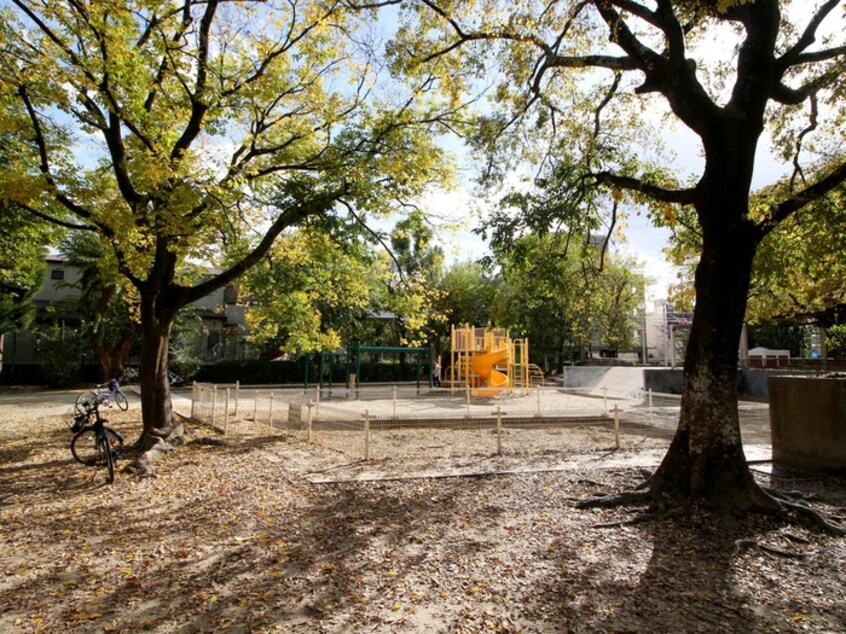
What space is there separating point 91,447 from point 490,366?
1775 centimetres

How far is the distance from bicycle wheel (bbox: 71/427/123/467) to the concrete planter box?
33.2 ft

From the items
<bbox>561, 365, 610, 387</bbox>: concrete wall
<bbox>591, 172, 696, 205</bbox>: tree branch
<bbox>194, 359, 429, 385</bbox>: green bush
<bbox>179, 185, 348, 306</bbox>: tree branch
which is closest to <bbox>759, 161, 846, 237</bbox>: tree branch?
<bbox>591, 172, 696, 205</bbox>: tree branch

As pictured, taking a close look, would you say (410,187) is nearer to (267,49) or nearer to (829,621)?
(267,49)

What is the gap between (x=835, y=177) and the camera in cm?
620

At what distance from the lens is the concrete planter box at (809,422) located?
25.6ft

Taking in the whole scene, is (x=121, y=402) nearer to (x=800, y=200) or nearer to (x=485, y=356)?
(x=485, y=356)

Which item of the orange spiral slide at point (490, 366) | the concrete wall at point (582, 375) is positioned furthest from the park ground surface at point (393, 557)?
the concrete wall at point (582, 375)

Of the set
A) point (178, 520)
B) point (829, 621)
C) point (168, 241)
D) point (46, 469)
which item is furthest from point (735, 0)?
point (46, 469)

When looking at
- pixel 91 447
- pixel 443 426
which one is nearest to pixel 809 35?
pixel 443 426

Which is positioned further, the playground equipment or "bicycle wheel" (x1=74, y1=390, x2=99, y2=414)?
the playground equipment

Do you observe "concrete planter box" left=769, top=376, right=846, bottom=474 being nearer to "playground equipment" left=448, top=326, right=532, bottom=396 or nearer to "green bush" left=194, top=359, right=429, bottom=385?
"playground equipment" left=448, top=326, right=532, bottom=396

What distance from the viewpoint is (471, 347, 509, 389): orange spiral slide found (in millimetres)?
24312

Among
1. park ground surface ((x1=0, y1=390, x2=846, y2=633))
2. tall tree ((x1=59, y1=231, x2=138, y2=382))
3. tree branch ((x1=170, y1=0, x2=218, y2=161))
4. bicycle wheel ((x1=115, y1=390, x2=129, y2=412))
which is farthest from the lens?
tall tree ((x1=59, y1=231, x2=138, y2=382))

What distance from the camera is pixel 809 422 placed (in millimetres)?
8117
